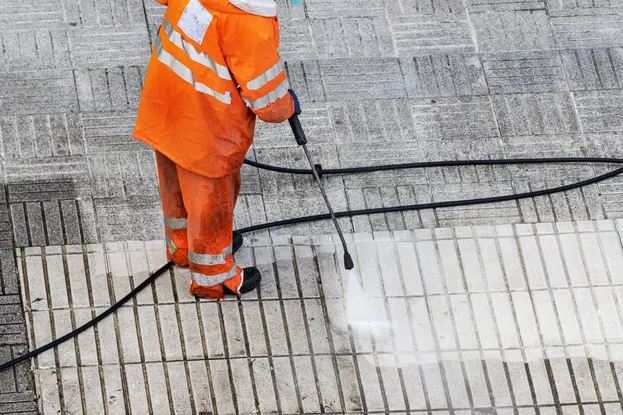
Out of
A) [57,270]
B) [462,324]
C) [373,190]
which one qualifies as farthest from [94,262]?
[462,324]

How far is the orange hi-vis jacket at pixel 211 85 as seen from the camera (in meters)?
4.46

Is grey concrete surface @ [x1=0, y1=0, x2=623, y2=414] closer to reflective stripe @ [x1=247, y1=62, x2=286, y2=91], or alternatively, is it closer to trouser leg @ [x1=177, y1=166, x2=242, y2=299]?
trouser leg @ [x1=177, y1=166, x2=242, y2=299]

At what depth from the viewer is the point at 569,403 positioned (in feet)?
17.9

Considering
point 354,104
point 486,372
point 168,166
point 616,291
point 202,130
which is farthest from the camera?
point 354,104

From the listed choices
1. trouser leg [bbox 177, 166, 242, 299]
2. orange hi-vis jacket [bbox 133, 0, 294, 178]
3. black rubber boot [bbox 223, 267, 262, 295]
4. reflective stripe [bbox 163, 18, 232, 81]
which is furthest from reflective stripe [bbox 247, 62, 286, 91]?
black rubber boot [bbox 223, 267, 262, 295]

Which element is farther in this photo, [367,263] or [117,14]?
[117,14]

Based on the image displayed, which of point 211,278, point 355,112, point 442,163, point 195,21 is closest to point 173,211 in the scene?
point 211,278

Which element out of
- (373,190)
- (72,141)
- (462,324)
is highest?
(72,141)

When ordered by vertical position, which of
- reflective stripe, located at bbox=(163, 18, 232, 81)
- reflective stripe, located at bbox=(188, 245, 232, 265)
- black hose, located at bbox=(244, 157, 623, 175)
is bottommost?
reflective stripe, located at bbox=(188, 245, 232, 265)

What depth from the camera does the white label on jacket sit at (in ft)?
14.6

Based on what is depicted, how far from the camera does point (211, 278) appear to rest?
544 centimetres

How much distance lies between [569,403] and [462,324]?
73cm

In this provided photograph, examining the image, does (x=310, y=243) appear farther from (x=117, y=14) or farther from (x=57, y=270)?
(x=117, y=14)

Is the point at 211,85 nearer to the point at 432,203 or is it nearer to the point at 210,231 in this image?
the point at 210,231
